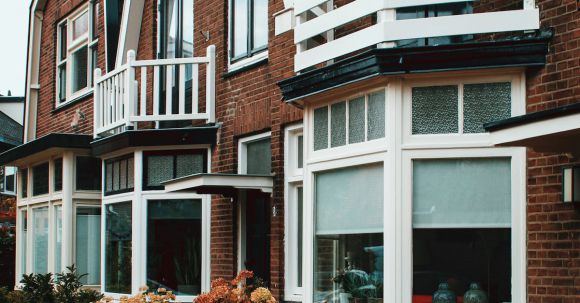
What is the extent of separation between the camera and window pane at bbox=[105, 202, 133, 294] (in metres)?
13.7

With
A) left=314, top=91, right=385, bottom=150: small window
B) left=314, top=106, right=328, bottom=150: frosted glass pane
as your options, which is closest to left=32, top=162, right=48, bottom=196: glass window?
left=314, top=106, right=328, bottom=150: frosted glass pane

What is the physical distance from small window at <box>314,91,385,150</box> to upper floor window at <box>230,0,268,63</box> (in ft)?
9.27

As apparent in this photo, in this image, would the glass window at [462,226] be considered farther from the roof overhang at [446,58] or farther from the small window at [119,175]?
the small window at [119,175]

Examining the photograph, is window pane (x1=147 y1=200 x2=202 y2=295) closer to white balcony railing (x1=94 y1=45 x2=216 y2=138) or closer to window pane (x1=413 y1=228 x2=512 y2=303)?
white balcony railing (x1=94 y1=45 x2=216 y2=138)

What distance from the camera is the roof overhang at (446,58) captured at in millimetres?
7590

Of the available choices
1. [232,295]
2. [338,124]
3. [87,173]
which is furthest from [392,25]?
[87,173]

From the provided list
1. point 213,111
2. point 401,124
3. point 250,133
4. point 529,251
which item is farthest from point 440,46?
point 213,111

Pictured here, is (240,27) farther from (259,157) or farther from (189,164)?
(189,164)

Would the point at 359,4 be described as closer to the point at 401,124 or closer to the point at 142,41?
the point at 401,124

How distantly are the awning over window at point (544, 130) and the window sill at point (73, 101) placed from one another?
11052 millimetres

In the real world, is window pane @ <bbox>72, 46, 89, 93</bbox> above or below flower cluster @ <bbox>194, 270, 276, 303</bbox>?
above

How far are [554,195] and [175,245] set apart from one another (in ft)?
22.4

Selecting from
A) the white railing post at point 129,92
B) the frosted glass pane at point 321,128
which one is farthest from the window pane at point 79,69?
the frosted glass pane at point 321,128

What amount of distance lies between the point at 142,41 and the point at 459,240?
26.9ft
